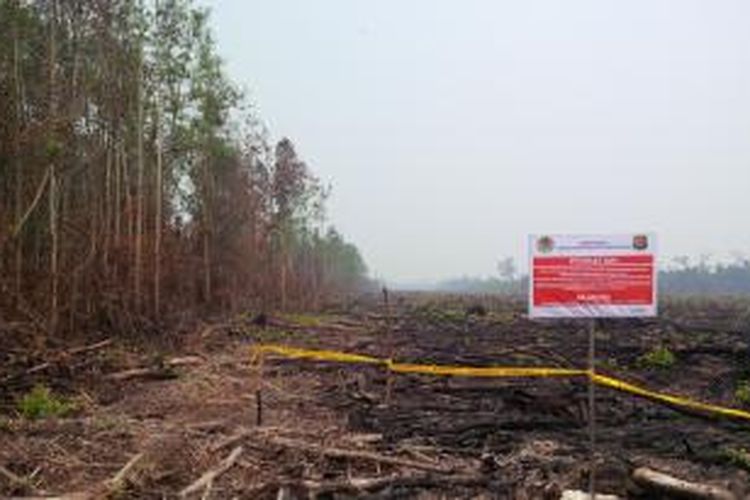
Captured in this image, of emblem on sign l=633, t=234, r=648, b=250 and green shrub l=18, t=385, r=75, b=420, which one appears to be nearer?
emblem on sign l=633, t=234, r=648, b=250

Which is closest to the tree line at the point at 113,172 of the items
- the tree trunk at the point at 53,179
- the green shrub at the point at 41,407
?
the tree trunk at the point at 53,179

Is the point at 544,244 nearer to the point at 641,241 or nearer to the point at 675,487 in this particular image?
the point at 641,241

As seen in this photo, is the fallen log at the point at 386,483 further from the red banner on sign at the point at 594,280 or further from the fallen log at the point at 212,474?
the red banner on sign at the point at 594,280

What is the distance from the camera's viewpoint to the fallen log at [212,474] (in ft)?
23.7

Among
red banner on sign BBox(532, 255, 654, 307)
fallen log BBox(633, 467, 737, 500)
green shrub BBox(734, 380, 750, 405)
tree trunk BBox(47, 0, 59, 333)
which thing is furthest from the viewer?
tree trunk BBox(47, 0, 59, 333)

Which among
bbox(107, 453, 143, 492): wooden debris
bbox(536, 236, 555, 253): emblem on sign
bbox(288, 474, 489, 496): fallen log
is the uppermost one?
bbox(536, 236, 555, 253): emblem on sign

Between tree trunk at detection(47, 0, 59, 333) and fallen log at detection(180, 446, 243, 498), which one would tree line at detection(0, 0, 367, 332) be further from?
fallen log at detection(180, 446, 243, 498)

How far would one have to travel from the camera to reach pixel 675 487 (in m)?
7.11

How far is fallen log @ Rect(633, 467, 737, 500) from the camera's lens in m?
6.91

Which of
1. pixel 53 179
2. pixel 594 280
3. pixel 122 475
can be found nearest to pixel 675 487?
pixel 594 280

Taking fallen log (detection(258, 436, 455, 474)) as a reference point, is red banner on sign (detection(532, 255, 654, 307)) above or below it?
above

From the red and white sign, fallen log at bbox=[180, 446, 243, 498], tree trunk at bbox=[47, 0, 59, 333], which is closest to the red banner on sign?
the red and white sign

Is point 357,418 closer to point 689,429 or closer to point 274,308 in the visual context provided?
point 689,429

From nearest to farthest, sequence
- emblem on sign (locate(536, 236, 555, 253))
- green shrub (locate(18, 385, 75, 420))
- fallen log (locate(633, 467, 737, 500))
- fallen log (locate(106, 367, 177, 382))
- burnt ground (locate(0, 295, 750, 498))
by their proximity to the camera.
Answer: fallen log (locate(633, 467, 737, 500)) → burnt ground (locate(0, 295, 750, 498)) → emblem on sign (locate(536, 236, 555, 253)) → green shrub (locate(18, 385, 75, 420)) → fallen log (locate(106, 367, 177, 382))
